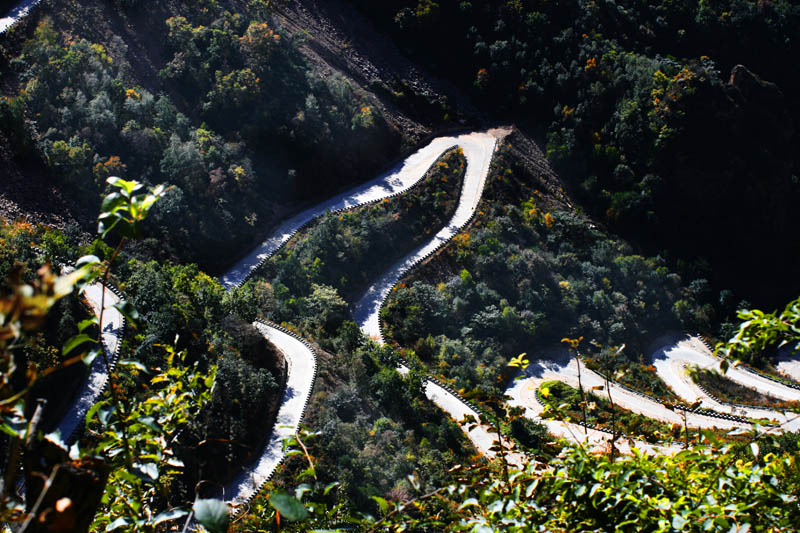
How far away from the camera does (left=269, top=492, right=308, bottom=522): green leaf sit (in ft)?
10.4

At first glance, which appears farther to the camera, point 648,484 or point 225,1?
point 225,1

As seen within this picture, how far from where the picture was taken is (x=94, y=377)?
20922 millimetres

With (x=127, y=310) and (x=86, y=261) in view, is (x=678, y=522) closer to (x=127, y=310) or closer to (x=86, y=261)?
(x=127, y=310)

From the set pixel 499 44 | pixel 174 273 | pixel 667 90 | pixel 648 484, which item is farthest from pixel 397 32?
pixel 648 484

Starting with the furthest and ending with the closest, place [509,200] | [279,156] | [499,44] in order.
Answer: [499,44] → [509,200] → [279,156]

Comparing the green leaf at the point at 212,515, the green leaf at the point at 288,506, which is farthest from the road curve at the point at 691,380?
the green leaf at the point at 212,515

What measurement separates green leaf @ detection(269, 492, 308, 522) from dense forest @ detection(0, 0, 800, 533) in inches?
519

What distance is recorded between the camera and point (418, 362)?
2717cm

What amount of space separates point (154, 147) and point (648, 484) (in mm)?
30692

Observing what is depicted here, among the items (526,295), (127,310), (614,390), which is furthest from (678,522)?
(526,295)

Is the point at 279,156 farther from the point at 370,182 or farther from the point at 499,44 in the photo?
the point at 499,44

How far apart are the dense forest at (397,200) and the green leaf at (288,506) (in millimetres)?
13183

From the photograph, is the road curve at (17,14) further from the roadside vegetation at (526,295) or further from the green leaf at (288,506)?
the green leaf at (288,506)

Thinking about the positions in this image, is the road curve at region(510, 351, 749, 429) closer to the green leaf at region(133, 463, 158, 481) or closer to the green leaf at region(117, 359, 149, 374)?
the green leaf at region(133, 463, 158, 481)
